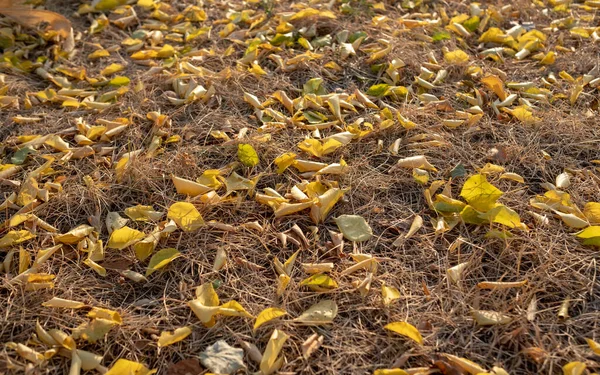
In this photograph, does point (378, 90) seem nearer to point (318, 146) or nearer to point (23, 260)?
point (318, 146)

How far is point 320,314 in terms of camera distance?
138 centimetres

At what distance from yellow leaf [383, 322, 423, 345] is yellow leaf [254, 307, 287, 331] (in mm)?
246

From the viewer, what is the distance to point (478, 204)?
1594 millimetres

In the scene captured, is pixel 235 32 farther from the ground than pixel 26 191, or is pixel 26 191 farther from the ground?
pixel 235 32

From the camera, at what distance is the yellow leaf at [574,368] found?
1218 mm

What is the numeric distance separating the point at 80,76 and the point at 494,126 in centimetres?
152

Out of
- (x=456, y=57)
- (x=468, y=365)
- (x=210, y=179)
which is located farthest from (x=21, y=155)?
(x=456, y=57)

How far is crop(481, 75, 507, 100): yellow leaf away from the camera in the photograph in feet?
6.72

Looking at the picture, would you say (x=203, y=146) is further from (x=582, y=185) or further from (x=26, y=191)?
(x=582, y=185)

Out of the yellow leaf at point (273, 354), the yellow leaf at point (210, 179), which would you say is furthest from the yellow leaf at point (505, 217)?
the yellow leaf at point (210, 179)

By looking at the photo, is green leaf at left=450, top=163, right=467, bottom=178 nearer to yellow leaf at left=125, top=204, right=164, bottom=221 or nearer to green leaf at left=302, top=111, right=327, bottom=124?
green leaf at left=302, top=111, right=327, bottom=124

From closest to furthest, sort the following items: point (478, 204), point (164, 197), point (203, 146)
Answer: point (478, 204) < point (164, 197) < point (203, 146)

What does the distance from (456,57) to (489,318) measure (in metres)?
1.19

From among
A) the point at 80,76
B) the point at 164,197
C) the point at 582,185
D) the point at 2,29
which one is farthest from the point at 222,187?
the point at 2,29
